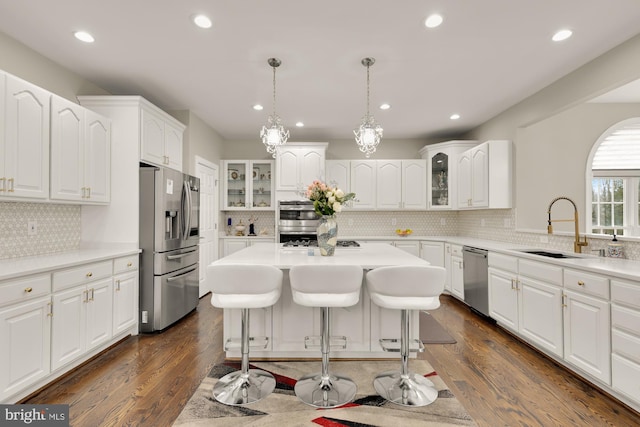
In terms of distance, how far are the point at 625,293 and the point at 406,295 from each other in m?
1.39

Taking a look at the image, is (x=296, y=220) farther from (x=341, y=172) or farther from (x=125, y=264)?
(x=125, y=264)

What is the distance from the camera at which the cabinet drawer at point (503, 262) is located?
3.24 metres

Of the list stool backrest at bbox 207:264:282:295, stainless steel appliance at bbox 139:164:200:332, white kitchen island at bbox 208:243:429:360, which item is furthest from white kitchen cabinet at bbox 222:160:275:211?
stool backrest at bbox 207:264:282:295

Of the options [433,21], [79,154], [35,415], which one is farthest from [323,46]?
[35,415]

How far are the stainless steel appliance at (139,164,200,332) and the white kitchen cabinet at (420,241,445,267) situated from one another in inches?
144

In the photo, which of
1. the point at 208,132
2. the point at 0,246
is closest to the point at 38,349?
the point at 0,246

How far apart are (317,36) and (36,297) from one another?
278cm

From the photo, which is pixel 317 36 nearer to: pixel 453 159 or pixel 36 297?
pixel 36 297

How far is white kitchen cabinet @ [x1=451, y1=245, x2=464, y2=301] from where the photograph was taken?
450 centimetres

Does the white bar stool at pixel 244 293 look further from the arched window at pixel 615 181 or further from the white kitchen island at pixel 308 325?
the arched window at pixel 615 181

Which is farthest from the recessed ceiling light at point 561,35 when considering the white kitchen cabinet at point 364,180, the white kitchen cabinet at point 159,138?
the white kitchen cabinet at point 159,138

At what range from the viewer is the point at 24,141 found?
2.38 meters

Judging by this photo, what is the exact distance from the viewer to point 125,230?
3.35 meters

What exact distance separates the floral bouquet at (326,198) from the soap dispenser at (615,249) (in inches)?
89.9
